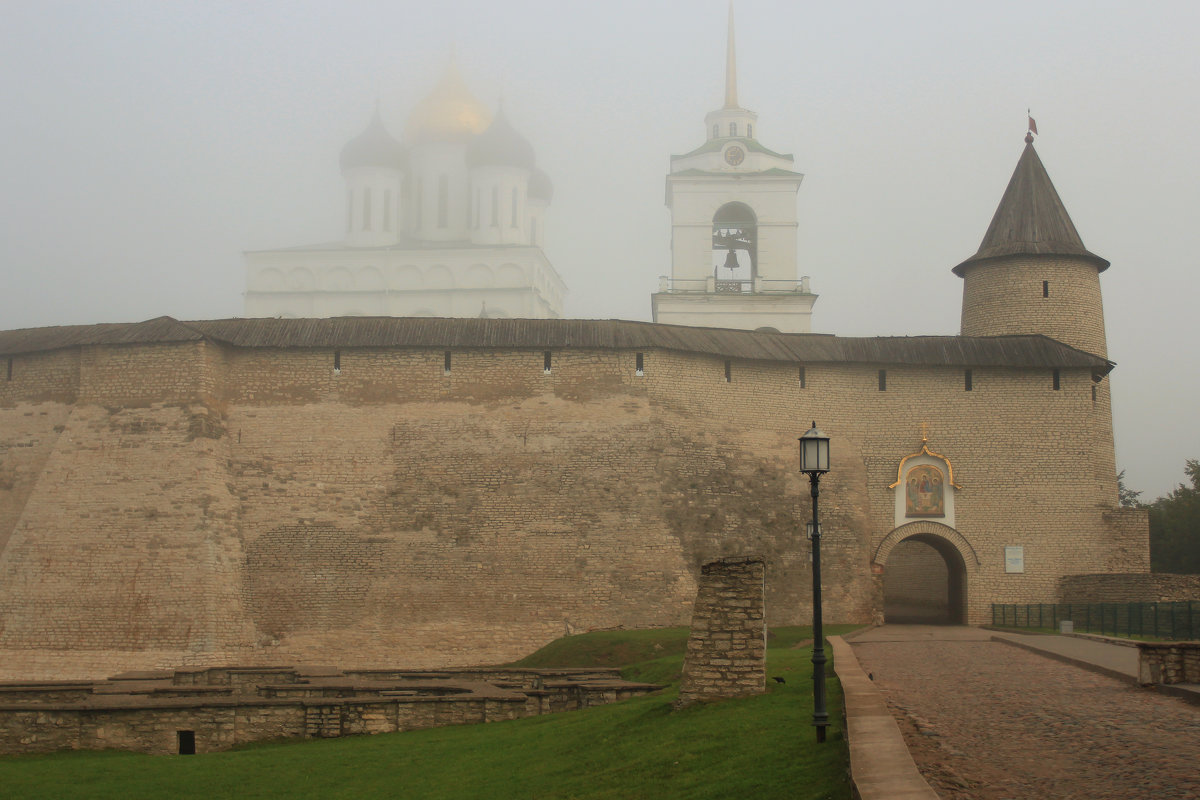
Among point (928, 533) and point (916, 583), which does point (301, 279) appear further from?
point (928, 533)

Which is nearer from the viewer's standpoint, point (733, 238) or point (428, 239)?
point (733, 238)

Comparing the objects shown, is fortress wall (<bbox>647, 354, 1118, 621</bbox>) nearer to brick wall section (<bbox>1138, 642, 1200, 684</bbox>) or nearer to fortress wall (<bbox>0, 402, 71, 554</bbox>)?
fortress wall (<bbox>0, 402, 71, 554</bbox>)

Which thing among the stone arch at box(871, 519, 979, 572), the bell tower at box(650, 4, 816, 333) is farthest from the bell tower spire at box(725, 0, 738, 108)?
the stone arch at box(871, 519, 979, 572)

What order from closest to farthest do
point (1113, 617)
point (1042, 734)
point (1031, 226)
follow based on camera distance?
point (1042, 734) < point (1113, 617) < point (1031, 226)

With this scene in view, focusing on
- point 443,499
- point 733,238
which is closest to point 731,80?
point 733,238

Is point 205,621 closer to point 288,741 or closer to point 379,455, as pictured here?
point 379,455

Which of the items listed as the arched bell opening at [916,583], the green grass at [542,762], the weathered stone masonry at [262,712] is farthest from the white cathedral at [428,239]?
the green grass at [542,762]

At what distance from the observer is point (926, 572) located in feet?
94.1

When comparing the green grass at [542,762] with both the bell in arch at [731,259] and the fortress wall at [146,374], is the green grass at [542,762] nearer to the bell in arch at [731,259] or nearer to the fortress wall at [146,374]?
the fortress wall at [146,374]

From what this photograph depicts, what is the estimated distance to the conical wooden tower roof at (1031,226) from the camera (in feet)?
87.1

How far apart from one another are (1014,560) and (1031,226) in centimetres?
722

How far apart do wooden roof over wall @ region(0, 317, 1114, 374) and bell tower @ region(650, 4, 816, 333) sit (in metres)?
13.6

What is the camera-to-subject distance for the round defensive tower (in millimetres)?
26375

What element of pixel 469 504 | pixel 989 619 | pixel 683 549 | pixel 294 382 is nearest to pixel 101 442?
pixel 294 382
